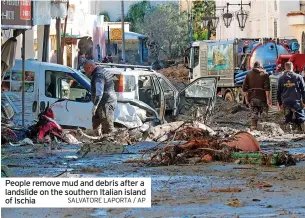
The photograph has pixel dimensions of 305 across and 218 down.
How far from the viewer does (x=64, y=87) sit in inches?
797

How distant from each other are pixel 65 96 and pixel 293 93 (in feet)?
16.1

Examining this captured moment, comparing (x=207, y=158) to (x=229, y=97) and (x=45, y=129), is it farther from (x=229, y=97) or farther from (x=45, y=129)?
(x=229, y=97)

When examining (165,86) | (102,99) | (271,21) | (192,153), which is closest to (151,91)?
(165,86)

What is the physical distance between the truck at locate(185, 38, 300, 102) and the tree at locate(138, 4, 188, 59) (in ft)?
120

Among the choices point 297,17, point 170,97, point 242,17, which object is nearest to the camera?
point 170,97

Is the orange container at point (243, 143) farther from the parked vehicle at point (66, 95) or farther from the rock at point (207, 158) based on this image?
the parked vehicle at point (66, 95)

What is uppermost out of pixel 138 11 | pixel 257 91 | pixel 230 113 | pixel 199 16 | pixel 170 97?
pixel 138 11

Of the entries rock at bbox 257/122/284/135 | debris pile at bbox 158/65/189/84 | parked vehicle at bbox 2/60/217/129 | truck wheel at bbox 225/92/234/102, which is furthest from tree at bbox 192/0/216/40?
parked vehicle at bbox 2/60/217/129

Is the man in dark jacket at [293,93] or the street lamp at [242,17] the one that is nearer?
the man in dark jacket at [293,93]

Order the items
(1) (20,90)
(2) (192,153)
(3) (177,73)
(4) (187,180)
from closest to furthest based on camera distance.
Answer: (4) (187,180) < (2) (192,153) < (1) (20,90) < (3) (177,73)
